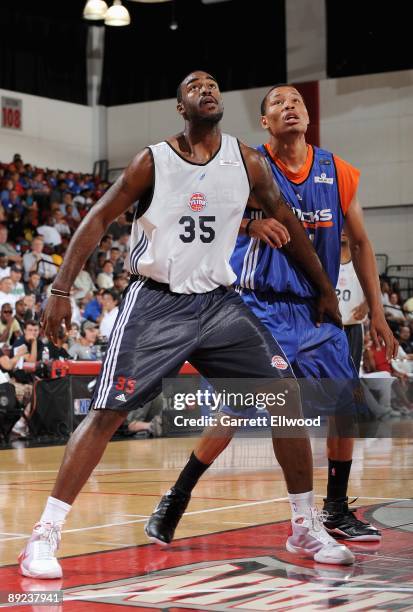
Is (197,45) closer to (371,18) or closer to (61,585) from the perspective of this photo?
(371,18)

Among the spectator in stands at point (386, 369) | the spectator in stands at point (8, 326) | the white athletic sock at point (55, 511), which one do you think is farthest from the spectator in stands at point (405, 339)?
the white athletic sock at point (55, 511)

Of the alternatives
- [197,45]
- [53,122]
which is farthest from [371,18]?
[53,122]

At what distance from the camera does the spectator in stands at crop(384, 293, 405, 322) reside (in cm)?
1870

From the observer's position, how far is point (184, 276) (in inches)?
171

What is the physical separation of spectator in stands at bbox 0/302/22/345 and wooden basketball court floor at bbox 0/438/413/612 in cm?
477

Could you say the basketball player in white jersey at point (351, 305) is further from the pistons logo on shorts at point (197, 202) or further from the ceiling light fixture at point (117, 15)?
the ceiling light fixture at point (117, 15)

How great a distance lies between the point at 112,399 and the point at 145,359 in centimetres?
21

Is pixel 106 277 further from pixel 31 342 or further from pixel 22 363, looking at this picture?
pixel 22 363

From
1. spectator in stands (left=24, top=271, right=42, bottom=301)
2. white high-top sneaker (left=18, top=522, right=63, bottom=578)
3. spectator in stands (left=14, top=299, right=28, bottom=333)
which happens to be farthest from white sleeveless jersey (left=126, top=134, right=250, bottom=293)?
spectator in stands (left=24, top=271, right=42, bottom=301)

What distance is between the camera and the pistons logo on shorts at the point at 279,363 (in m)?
4.39

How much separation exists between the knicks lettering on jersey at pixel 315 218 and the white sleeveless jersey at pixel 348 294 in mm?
1033

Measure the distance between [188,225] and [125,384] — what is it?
2.24ft

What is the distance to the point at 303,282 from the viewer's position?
4.93 m

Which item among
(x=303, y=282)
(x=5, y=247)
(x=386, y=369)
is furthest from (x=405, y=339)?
(x=303, y=282)
